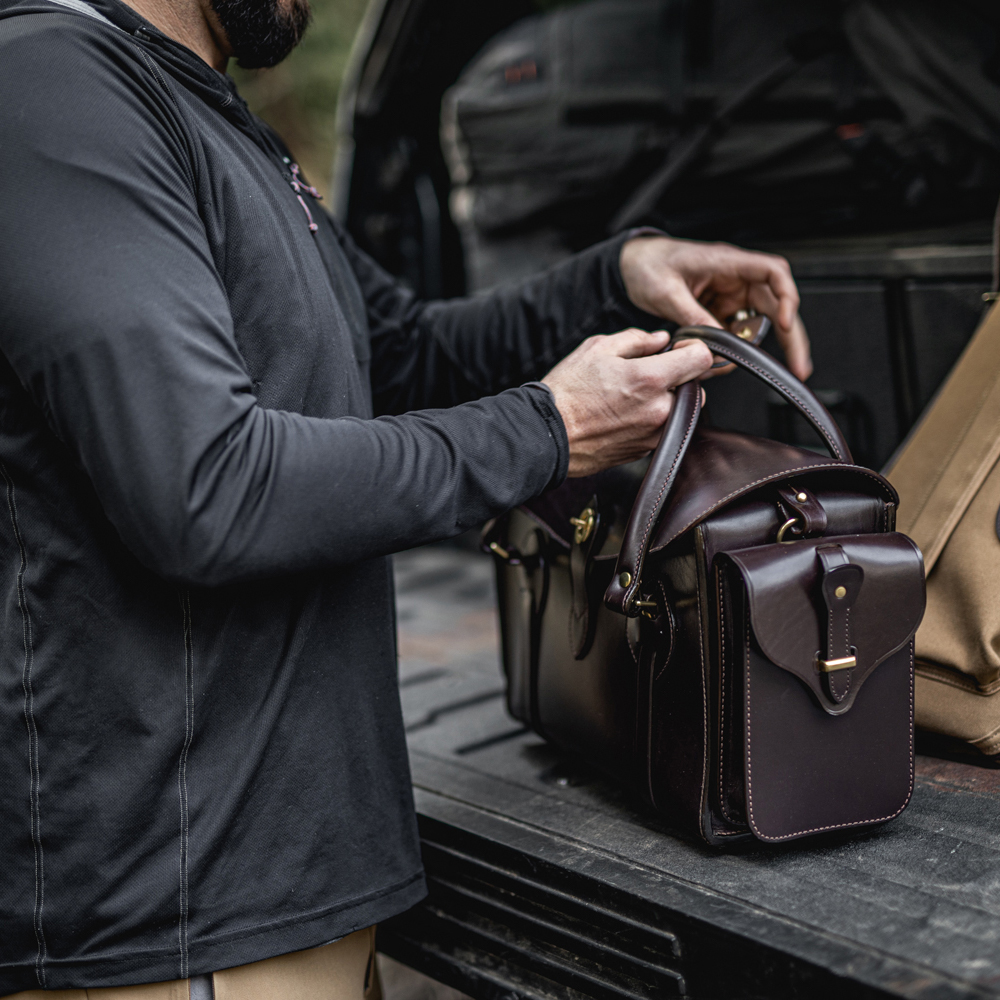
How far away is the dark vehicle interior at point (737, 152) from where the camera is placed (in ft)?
6.34

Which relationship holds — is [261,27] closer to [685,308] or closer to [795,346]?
[685,308]

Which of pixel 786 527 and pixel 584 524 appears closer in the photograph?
pixel 786 527

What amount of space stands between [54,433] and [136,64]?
34 centimetres

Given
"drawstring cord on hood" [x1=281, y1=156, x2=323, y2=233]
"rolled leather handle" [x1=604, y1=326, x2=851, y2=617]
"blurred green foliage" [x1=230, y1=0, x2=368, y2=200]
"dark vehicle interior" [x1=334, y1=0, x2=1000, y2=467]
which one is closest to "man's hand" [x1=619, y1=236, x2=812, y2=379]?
"dark vehicle interior" [x1=334, y1=0, x2=1000, y2=467]

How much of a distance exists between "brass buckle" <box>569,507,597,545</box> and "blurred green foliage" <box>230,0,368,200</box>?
8.08 meters

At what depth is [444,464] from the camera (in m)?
0.97

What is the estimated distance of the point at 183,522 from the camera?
865 mm

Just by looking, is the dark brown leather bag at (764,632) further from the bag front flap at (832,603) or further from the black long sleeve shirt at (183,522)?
the black long sleeve shirt at (183,522)

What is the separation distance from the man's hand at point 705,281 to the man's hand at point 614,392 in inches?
12.6

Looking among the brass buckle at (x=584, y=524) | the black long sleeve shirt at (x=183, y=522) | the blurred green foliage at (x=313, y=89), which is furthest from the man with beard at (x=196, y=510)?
the blurred green foliage at (x=313, y=89)

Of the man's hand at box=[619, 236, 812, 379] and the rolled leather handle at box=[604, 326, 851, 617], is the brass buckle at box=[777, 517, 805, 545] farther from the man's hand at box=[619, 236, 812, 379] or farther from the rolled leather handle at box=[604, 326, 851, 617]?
the man's hand at box=[619, 236, 812, 379]

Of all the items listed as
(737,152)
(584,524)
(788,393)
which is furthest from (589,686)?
(737,152)

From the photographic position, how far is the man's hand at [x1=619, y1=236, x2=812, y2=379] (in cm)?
142

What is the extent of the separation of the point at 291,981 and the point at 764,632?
0.59 meters
